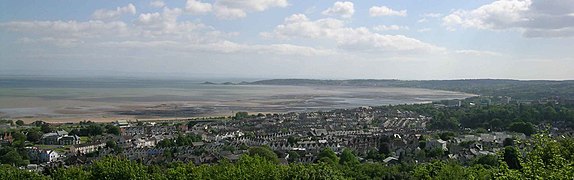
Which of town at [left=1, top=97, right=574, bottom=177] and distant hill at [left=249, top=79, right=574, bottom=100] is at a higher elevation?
distant hill at [left=249, top=79, right=574, bottom=100]

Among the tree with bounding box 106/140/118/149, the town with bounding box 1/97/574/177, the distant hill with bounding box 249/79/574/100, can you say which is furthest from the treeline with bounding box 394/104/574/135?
the distant hill with bounding box 249/79/574/100

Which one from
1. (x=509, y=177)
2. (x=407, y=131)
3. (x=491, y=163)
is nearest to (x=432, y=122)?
(x=407, y=131)

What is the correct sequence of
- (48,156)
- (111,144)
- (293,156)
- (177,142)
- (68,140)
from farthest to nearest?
(68,140) < (111,144) < (177,142) < (48,156) < (293,156)

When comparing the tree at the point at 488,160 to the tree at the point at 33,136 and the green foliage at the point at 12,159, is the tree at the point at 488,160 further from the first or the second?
the tree at the point at 33,136

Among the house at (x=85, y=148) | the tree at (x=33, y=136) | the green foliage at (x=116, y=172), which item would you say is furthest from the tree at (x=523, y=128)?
the tree at (x=33, y=136)

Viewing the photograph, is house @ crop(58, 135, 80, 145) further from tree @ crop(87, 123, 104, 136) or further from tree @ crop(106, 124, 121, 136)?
tree @ crop(106, 124, 121, 136)

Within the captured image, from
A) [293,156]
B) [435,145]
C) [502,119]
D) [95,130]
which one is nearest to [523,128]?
[502,119]

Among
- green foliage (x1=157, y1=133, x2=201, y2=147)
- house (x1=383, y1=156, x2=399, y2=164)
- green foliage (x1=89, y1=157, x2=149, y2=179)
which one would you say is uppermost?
green foliage (x1=89, y1=157, x2=149, y2=179)

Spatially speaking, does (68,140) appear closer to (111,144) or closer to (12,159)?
(111,144)

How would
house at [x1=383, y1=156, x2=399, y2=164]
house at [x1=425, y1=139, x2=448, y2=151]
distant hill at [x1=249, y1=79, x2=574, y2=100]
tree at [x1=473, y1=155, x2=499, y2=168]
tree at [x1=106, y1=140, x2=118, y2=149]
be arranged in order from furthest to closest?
distant hill at [x1=249, y1=79, x2=574, y2=100] < tree at [x1=106, y1=140, x2=118, y2=149] < house at [x1=425, y1=139, x2=448, y2=151] < house at [x1=383, y1=156, x2=399, y2=164] < tree at [x1=473, y1=155, x2=499, y2=168]

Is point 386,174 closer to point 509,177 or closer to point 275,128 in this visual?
point 509,177
